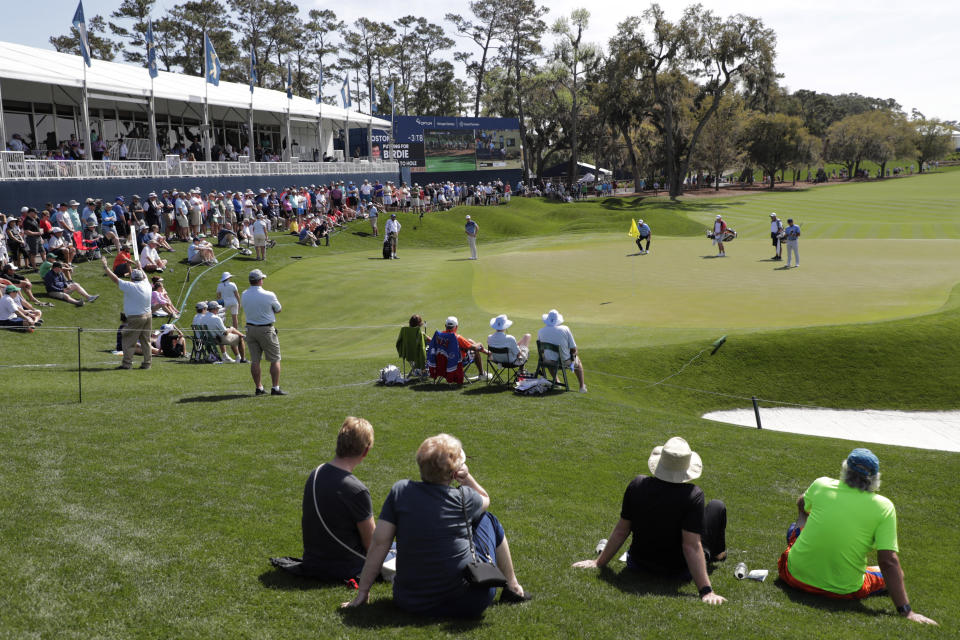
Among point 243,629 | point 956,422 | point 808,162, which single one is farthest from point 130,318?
point 808,162

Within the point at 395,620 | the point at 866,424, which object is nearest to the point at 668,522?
the point at 395,620

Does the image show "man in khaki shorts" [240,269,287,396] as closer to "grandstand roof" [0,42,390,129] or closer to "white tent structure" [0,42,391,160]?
"white tent structure" [0,42,391,160]

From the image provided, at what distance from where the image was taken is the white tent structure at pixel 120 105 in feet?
120

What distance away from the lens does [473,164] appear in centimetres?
7831

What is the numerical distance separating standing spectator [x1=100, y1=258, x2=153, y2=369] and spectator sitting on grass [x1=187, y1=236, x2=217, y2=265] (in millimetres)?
14006

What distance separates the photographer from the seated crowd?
5504 mm

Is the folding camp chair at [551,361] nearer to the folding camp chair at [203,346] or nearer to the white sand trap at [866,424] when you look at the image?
the white sand trap at [866,424]

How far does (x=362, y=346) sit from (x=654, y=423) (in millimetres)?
10645

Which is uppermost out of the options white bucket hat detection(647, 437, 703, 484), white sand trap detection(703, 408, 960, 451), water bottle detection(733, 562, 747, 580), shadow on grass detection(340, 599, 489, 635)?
white bucket hat detection(647, 437, 703, 484)

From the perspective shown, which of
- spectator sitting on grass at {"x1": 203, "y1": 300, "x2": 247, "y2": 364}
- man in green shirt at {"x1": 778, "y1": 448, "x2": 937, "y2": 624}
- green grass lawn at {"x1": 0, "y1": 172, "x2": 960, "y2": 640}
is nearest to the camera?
green grass lawn at {"x1": 0, "y1": 172, "x2": 960, "y2": 640}

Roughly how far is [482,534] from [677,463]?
1.70 meters

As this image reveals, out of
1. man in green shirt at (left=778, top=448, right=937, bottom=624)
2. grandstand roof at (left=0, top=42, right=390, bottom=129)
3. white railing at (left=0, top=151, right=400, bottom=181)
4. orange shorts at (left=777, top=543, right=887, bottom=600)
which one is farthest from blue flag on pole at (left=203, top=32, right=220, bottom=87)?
man in green shirt at (left=778, top=448, right=937, bottom=624)

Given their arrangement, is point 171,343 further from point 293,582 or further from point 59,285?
point 293,582

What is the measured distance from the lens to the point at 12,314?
19562 millimetres
